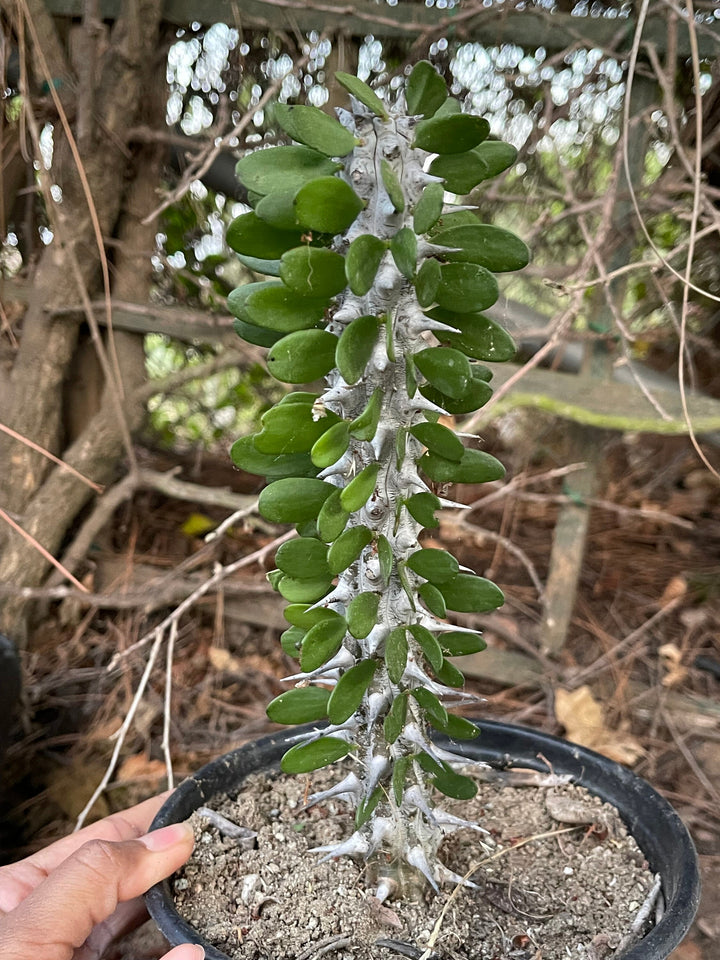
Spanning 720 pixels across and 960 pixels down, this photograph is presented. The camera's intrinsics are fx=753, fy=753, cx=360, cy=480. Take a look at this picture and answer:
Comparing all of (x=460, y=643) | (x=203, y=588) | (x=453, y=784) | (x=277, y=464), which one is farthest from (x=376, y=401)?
(x=203, y=588)

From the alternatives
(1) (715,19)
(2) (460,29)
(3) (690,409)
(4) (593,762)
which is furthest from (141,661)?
(1) (715,19)

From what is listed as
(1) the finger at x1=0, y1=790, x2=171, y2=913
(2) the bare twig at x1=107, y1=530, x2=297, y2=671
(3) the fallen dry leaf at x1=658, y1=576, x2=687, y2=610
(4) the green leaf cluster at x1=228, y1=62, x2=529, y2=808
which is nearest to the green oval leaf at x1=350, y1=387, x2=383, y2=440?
(4) the green leaf cluster at x1=228, y1=62, x2=529, y2=808

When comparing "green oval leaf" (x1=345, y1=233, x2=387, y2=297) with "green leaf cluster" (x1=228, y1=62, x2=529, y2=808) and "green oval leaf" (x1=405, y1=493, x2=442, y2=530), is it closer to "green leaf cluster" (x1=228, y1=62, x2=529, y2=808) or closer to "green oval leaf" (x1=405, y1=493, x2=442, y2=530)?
"green leaf cluster" (x1=228, y1=62, x2=529, y2=808)

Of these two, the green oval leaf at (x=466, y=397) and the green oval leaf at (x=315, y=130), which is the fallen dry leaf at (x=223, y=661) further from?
the green oval leaf at (x=315, y=130)

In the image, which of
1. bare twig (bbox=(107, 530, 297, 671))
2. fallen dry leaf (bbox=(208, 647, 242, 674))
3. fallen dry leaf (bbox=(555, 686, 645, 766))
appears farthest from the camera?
fallen dry leaf (bbox=(208, 647, 242, 674))

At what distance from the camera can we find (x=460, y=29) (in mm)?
1294

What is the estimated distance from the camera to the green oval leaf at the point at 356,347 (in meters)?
0.46

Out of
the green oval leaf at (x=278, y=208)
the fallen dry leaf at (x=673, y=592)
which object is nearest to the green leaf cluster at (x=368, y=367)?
the green oval leaf at (x=278, y=208)

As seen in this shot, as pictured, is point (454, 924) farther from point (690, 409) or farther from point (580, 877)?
point (690, 409)

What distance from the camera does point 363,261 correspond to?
458 millimetres

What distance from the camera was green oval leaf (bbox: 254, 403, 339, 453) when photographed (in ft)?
1.67

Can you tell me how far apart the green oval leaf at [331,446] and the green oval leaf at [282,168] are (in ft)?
0.53

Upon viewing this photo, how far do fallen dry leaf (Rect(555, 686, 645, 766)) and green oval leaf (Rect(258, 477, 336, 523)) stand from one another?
960 mm

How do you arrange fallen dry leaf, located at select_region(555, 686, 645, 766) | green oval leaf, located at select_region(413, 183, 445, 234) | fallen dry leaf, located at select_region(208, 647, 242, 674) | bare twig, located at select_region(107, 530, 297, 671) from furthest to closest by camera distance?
fallen dry leaf, located at select_region(208, 647, 242, 674) < fallen dry leaf, located at select_region(555, 686, 645, 766) < bare twig, located at select_region(107, 530, 297, 671) < green oval leaf, located at select_region(413, 183, 445, 234)
